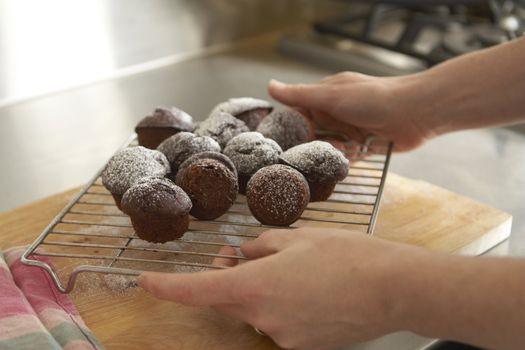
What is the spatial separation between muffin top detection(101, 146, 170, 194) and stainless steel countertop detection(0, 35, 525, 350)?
36cm

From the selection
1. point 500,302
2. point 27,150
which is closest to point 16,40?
point 27,150

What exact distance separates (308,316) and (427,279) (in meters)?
0.15

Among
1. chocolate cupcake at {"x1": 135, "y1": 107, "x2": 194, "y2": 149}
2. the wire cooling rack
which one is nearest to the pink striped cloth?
the wire cooling rack

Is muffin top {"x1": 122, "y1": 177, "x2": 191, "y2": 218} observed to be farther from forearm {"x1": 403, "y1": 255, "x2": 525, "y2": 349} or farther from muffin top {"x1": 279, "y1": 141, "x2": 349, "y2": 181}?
forearm {"x1": 403, "y1": 255, "x2": 525, "y2": 349}

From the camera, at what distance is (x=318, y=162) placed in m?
1.15

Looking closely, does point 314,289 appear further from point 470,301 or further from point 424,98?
point 424,98

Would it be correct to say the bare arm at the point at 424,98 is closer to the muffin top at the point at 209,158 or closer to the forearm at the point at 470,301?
the muffin top at the point at 209,158

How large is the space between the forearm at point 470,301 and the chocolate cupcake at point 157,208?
0.38 meters

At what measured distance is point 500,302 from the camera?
0.77 m

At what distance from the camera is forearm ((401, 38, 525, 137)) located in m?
1.26

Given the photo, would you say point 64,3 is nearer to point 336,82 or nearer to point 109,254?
point 336,82

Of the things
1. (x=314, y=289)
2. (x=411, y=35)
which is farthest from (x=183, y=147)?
(x=411, y=35)

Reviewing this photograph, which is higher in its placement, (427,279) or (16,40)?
(16,40)

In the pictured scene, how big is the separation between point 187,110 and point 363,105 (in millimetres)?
590
